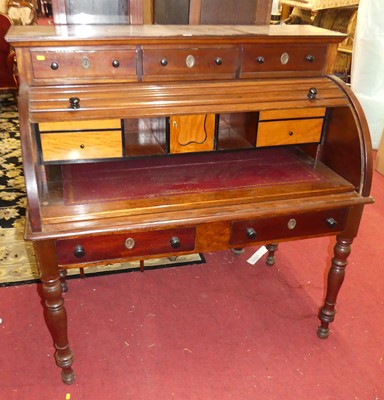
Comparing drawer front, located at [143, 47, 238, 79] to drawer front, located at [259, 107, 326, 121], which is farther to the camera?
drawer front, located at [259, 107, 326, 121]

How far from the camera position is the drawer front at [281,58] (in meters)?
1.76

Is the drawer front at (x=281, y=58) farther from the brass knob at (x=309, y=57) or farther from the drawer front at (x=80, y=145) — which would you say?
the drawer front at (x=80, y=145)

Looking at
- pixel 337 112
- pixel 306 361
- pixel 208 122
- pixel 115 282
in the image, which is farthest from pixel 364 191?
pixel 115 282

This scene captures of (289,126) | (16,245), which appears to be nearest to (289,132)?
(289,126)

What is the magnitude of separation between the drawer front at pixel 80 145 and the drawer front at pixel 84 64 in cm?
21

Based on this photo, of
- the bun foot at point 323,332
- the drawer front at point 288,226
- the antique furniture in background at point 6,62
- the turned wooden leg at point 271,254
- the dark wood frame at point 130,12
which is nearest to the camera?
the drawer front at point 288,226

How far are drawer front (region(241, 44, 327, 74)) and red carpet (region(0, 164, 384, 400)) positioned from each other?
1.23 m

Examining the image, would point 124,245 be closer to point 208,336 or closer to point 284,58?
point 208,336

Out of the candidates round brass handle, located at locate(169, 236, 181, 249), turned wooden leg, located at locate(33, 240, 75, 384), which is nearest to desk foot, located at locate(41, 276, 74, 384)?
turned wooden leg, located at locate(33, 240, 75, 384)

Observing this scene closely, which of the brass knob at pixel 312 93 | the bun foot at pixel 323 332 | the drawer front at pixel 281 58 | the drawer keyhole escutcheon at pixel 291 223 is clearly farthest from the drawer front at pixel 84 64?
the bun foot at pixel 323 332

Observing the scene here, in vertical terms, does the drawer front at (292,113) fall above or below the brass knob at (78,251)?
above

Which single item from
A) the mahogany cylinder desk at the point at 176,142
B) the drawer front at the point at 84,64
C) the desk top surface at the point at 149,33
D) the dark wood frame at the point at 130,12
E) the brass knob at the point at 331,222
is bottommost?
the brass knob at the point at 331,222

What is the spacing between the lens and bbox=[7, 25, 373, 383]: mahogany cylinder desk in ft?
5.05

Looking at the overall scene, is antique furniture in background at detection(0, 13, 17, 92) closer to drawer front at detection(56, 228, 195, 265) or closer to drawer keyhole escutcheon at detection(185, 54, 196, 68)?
drawer keyhole escutcheon at detection(185, 54, 196, 68)
